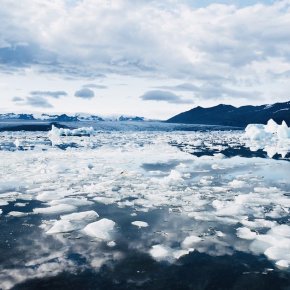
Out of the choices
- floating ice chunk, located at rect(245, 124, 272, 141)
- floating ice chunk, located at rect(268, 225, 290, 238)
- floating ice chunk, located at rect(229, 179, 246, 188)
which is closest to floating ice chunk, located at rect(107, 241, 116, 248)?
floating ice chunk, located at rect(268, 225, 290, 238)

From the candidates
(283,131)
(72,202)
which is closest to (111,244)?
(72,202)

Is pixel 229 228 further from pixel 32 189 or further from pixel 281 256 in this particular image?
pixel 32 189

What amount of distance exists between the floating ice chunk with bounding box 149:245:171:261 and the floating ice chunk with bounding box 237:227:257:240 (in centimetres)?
125

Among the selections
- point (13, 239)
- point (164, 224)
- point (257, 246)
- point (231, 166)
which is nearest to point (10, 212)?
point (13, 239)

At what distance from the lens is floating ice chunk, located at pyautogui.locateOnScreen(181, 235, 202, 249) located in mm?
4746

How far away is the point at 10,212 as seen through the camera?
20.6 feet

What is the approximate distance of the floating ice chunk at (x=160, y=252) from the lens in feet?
14.3

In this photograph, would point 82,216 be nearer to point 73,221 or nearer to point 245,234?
point 73,221

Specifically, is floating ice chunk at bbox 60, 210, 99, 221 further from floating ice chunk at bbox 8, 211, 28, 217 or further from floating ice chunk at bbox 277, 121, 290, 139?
floating ice chunk at bbox 277, 121, 290, 139

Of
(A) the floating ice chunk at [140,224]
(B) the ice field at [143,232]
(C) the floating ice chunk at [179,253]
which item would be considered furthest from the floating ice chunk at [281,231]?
(A) the floating ice chunk at [140,224]

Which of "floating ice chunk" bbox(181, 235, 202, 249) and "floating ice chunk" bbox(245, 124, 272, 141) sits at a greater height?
"floating ice chunk" bbox(245, 124, 272, 141)

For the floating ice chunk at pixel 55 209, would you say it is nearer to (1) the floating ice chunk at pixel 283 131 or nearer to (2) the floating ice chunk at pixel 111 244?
(2) the floating ice chunk at pixel 111 244

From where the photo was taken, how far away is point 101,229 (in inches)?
208

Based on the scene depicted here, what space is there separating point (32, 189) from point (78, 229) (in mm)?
3360
